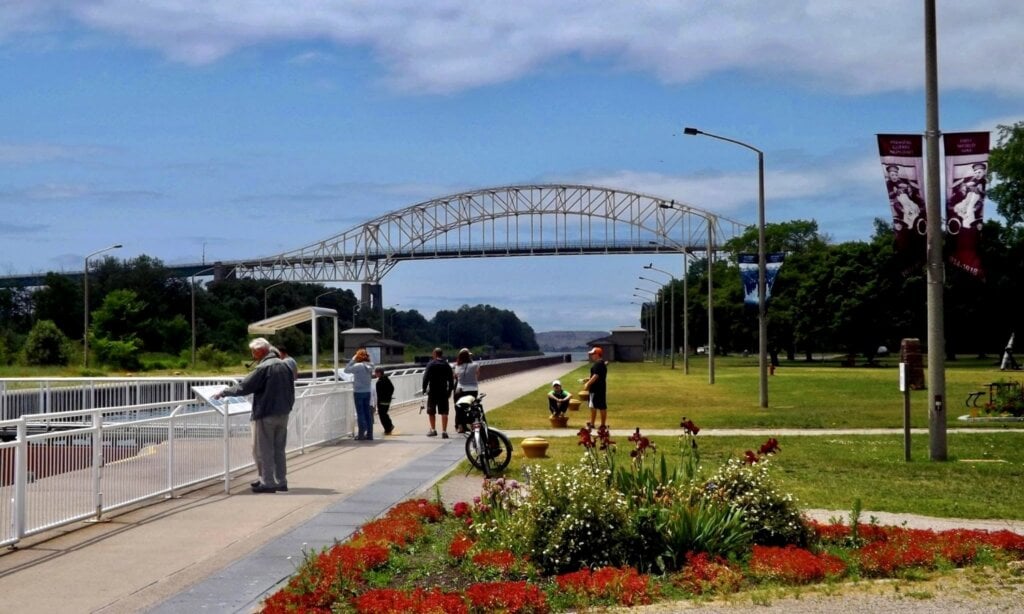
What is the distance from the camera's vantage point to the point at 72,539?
39.0ft

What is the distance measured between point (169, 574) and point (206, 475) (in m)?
6.25

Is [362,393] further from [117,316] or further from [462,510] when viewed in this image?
[117,316]

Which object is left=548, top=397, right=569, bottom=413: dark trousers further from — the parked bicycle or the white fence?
the parked bicycle

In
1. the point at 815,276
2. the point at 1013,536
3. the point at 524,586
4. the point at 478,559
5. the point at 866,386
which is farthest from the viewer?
the point at 815,276

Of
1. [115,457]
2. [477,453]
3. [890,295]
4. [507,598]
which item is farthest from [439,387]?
[890,295]

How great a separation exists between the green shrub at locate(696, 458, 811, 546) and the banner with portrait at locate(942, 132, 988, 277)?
9311 mm

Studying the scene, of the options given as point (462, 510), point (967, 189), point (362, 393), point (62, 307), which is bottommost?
point (462, 510)

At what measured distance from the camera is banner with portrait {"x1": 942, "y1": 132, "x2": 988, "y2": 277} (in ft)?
61.0

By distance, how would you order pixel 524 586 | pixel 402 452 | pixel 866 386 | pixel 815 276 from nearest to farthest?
pixel 524 586 < pixel 402 452 < pixel 866 386 < pixel 815 276

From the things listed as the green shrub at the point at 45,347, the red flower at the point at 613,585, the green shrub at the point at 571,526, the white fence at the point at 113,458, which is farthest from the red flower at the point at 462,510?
the green shrub at the point at 45,347

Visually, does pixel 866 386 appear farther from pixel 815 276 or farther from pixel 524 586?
pixel 815 276

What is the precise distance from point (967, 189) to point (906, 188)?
874mm

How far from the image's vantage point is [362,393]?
24.7 metres

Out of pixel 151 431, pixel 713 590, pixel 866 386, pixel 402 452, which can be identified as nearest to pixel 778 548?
pixel 713 590
